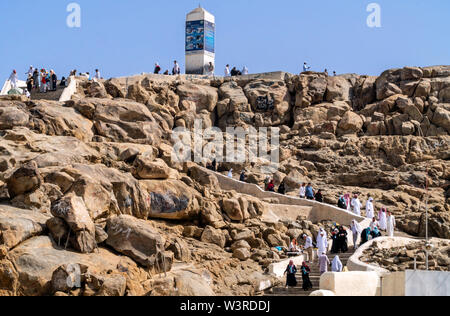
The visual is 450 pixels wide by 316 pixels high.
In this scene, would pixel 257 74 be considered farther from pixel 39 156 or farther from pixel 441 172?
A: pixel 39 156

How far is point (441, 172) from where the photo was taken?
30.6 metres

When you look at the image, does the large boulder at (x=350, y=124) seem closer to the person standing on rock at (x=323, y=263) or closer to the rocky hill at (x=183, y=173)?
the rocky hill at (x=183, y=173)

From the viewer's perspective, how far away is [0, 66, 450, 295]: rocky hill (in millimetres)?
16906

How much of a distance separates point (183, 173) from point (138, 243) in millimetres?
8681

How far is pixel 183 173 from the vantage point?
86.9 ft

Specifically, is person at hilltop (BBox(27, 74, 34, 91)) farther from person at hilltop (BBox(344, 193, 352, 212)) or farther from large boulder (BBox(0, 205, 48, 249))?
large boulder (BBox(0, 205, 48, 249))

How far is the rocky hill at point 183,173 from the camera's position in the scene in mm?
16906

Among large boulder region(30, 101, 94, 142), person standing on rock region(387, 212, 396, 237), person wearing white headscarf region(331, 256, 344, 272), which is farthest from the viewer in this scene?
large boulder region(30, 101, 94, 142)

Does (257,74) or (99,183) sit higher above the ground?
(257,74)

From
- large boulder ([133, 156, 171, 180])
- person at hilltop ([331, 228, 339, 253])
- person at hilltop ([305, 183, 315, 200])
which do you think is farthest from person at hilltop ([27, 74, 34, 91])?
person at hilltop ([331, 228, 339, 253])

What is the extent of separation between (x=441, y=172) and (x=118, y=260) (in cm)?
1777

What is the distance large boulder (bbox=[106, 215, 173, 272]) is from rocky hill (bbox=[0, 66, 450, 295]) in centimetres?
3
